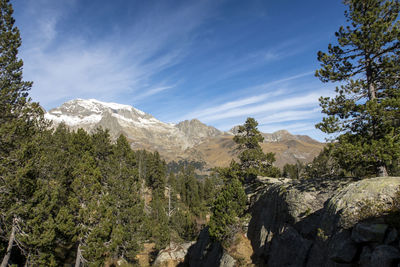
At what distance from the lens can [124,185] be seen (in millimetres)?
35406

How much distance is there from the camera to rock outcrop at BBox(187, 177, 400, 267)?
8.75 meters

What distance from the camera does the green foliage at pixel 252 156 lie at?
31391mm

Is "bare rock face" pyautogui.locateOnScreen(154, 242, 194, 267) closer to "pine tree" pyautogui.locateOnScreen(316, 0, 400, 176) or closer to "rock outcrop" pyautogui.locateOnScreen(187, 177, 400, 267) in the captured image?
"rock outcrop" pyautogui.locateOnScreen(187, 177, 400, 267)

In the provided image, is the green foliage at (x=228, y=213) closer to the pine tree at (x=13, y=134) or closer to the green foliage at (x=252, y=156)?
the green foliage at (x=252, y=156)

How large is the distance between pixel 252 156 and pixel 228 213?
9290 mm

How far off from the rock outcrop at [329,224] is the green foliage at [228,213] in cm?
234

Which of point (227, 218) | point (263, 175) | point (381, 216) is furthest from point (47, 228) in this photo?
point (263, 175)

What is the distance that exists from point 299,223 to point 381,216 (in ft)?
23.6

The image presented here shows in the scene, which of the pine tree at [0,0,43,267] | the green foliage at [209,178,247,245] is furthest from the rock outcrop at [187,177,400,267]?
the pine tree at [0,0,43,267]

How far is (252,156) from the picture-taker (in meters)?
31.3

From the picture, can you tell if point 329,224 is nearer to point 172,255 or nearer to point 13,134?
point 13,134

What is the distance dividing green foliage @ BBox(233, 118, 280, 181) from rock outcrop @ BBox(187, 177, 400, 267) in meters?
8.30

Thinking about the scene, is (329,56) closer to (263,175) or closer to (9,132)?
(263,175)

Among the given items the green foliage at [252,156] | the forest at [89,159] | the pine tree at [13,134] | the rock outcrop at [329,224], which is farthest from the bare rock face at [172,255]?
the pine tree at [13,134]
